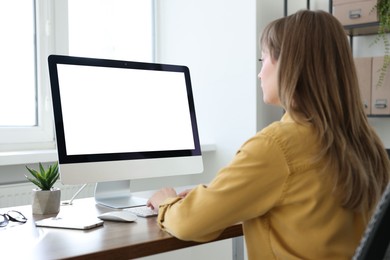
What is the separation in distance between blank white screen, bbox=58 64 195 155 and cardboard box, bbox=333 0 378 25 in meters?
1.03

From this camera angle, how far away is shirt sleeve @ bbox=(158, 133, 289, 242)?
99cm

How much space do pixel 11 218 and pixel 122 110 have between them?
467mm

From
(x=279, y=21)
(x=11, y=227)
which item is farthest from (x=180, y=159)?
(x=279, y=21)

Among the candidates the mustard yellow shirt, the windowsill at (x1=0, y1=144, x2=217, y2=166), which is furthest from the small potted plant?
the windowsill at (x1=0, y1=144, x2=217, y2=166)

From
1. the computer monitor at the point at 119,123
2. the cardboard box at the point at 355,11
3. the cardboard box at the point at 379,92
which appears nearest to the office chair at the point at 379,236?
the computer monitor at the point at 119,123

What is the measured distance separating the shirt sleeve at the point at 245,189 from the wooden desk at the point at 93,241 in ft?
0.49

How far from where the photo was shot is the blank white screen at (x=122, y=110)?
1460mm

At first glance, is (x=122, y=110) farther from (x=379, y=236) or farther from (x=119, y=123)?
(x=379, y=236)

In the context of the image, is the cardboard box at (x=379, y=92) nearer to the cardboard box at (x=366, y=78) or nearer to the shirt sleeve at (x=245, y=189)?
the cardboard box at (x=366, y=78)

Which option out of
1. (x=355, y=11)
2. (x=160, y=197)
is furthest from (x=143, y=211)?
(x=355, y=11)

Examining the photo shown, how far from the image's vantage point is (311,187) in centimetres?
101

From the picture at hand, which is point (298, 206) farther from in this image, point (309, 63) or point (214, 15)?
point (214, 15)

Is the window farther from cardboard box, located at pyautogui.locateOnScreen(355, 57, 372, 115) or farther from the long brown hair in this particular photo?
the long brown hair

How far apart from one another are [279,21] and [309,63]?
130 millimetres
